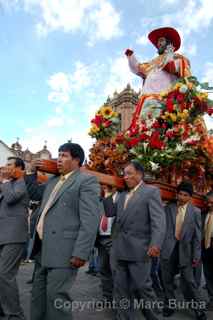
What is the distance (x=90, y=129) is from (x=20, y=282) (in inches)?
127

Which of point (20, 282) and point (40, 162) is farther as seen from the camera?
point (20, 282)

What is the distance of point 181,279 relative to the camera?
15.1 ft

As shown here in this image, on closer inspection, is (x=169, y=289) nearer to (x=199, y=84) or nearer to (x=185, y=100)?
(x=185, y=100)

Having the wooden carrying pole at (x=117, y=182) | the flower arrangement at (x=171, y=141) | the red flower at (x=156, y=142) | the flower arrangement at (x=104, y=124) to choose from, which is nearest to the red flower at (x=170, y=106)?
the flower arrangement at (x=171, y=141)

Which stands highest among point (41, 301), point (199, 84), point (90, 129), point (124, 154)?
point (199, 84)

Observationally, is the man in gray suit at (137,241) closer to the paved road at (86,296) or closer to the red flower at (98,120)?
the paved road at (86,296)

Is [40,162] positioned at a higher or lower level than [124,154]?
lower

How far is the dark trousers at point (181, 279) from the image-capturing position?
175 inches

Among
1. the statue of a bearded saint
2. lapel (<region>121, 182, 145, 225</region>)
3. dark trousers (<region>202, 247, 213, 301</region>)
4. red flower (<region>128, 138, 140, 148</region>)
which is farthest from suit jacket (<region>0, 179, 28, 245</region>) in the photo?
dark trousers (<region>202, 247, 213, 301</region>)

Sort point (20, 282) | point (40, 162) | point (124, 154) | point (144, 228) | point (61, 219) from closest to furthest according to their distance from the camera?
point (61, 219), point (40, 162), point (144, 228), point (124, 154), point (20, 282)

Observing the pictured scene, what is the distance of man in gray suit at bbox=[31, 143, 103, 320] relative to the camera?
110 inches

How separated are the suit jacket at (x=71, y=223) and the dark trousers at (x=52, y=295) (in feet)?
0.29

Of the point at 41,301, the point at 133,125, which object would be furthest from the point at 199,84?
the point at 41,301

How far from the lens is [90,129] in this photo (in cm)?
560
